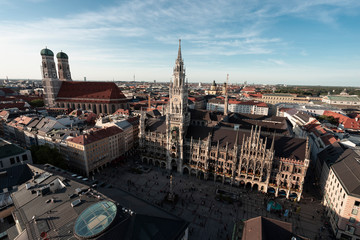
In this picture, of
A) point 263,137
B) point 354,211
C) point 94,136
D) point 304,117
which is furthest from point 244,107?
point 94,136

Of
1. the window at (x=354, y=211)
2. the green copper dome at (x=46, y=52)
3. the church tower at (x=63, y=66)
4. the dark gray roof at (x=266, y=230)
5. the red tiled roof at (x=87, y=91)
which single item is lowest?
the window at (x=354, y=211)

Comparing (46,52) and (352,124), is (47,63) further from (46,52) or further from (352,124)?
(352,124)

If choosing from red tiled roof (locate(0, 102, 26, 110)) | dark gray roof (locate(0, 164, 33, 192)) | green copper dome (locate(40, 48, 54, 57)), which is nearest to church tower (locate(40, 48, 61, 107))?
green copper dome (locate(40, 48, 54, 57))

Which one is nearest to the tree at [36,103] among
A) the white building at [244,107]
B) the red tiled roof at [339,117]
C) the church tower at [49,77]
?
the church tower at [49,77]

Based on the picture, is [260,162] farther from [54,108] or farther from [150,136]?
[54,108]

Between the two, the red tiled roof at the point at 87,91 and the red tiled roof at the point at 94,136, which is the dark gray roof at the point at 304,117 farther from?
the red tiled roof at the point at 87,91

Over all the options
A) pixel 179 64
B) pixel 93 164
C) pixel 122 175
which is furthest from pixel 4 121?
pixel 179 64
